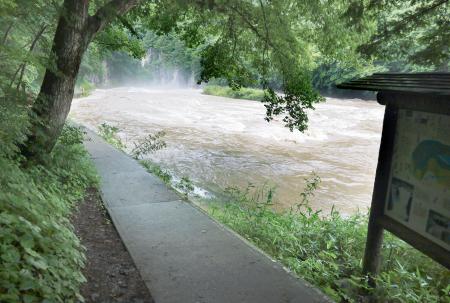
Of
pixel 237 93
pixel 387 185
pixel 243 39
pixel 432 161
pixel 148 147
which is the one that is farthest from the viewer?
pixel 237 93

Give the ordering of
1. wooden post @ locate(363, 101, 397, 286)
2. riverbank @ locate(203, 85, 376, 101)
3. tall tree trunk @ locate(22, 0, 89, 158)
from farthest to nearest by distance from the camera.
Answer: riverbank @ locate(203, 85, 376, 101)
tall tree trunk @ locate(22, 0, 89, 158)
wooden post @ locate(363, 101, 397, 286)

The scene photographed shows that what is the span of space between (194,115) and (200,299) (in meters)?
23.3

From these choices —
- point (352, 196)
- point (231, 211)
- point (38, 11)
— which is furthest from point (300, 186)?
point (38, 11)

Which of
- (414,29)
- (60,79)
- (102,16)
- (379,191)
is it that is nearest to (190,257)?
(379,191)

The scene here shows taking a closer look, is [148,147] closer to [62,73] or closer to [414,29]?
[62,73]

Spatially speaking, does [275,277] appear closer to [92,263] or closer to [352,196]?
[92,263]

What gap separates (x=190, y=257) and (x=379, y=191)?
87.1 inches

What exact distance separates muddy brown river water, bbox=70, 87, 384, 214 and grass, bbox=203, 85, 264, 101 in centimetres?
911

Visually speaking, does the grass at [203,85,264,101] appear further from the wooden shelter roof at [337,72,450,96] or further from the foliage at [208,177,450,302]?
the wooden shelter roof at [337,72,450,96]

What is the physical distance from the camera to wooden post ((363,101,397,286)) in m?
3.96

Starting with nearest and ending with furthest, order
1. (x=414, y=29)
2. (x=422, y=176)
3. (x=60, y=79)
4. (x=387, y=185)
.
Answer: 1. (x=422, y=176)
2. (x=387, y=185)
3. (x=60, y=79)
4. (x=414, y=29)

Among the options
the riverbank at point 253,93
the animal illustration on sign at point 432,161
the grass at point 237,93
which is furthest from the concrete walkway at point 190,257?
the riverbank at point 253,93

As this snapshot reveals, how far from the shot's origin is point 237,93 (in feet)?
136

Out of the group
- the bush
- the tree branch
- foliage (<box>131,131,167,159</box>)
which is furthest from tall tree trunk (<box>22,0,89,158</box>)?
foliage (<box>131,131,167,159</box>)
